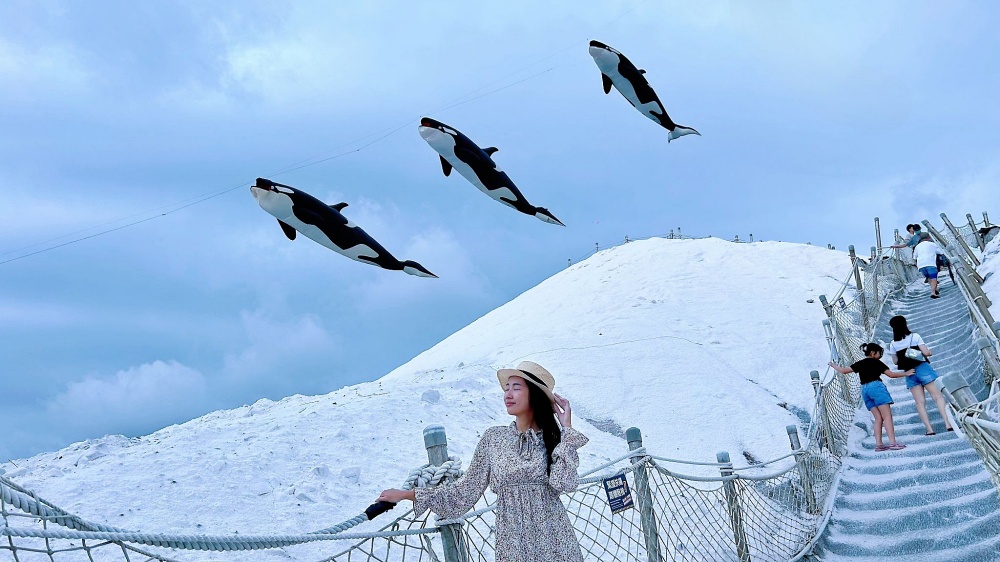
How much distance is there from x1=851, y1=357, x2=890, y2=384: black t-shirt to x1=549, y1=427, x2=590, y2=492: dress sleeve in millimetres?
4901

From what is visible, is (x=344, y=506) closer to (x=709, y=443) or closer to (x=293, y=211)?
(x=293, y=211)

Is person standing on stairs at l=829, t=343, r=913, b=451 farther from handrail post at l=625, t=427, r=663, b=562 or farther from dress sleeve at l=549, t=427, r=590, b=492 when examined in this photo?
dress sleeve at l=549, t=427, r=590, b=492

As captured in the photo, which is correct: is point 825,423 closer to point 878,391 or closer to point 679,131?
point 878,391

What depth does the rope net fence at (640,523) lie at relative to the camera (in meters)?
2.12

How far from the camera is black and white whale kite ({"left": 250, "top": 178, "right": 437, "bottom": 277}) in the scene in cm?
368

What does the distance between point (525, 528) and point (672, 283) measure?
43.3 ft

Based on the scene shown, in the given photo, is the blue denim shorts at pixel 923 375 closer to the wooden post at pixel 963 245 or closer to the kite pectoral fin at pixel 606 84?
the kite pectoral fin at pixel 606 84

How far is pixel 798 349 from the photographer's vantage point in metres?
11.9

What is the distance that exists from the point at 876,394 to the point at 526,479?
196 inches

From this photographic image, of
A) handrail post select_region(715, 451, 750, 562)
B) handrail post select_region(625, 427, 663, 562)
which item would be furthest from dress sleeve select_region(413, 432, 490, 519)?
A: handrail post select_region(715, 451, 750, 562)

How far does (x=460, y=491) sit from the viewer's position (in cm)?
261

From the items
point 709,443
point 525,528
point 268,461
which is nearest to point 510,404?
point 525,528

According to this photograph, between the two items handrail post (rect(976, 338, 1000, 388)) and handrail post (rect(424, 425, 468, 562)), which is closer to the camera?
handrail post (rect(424, 425, 468, 562))

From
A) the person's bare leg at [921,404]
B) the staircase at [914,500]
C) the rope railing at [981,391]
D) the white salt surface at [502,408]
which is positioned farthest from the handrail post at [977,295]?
the white salt surface at [502,408]
